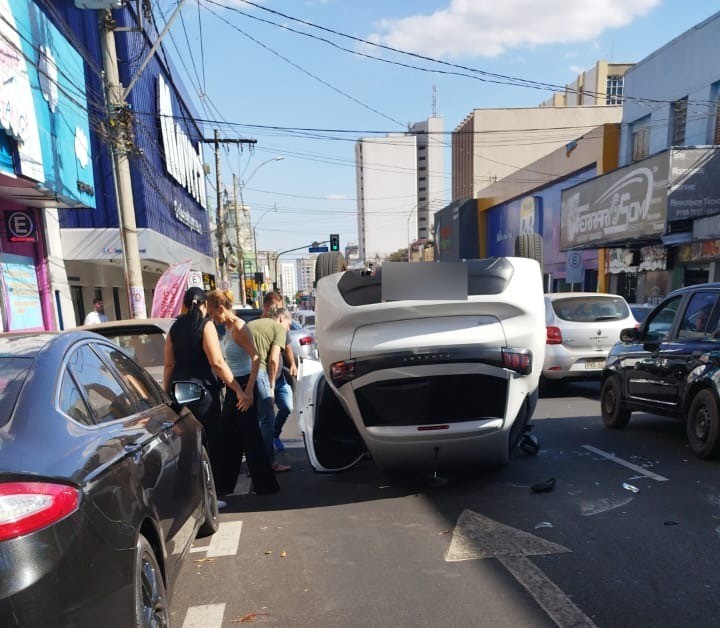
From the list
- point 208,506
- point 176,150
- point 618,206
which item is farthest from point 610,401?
point 176,150

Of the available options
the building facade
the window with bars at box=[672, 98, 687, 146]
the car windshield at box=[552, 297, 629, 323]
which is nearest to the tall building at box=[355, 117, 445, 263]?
the window with bars at box=[672, 98, 687, 146]

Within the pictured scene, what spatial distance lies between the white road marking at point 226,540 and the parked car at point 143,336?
2394mm

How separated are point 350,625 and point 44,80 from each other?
1229 centimetres

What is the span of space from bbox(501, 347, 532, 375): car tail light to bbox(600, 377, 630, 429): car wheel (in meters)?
2.93

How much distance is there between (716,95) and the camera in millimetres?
16391

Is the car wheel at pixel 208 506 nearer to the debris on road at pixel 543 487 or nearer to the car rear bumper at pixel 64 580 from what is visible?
the car rear bumper at pixel 64 580

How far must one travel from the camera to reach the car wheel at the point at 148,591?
191 cm

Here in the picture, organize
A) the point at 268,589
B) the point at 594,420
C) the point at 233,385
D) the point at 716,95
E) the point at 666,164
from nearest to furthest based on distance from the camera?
the point at 268,589
the point at 233,385
the point at 594,420
the point at 666,164
the point at 716,95

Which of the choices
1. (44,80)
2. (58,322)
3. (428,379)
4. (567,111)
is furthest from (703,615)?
(567,111)

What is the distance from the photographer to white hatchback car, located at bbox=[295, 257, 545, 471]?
3693 millimetres

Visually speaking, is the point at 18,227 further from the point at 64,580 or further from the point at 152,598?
the point at 64,580

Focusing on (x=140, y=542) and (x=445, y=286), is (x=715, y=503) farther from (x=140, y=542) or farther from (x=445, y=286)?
(x=140, y=542)

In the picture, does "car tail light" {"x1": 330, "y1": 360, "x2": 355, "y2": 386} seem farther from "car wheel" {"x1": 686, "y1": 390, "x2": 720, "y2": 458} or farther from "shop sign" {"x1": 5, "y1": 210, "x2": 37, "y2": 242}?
"shop sign" {"x1": 5, "y1": 210, "x2": 37, "y2": 242}

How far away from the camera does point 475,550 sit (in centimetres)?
329
